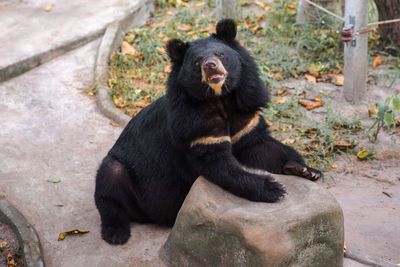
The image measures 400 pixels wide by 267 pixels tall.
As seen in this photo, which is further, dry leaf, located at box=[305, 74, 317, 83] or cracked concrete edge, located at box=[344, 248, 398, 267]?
dry leaf, located at box=[305, 74, 317, 83]

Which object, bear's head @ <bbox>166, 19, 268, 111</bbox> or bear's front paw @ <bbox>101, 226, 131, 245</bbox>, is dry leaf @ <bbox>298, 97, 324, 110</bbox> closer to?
bear's head @ <bbox>166, 19, 268, 111</bbox>

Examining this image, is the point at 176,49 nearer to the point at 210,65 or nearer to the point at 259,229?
the point at 210,65

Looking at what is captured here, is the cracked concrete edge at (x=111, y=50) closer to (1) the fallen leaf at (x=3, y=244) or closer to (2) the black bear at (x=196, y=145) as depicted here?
(2) the black bear at (x=196, y=145)

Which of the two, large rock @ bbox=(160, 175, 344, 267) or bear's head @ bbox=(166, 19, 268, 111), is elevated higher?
bear's head @ bbox=(166, 19, 268, 111)

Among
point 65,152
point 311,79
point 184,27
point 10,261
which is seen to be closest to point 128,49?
point 184,27

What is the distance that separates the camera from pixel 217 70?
3199mm

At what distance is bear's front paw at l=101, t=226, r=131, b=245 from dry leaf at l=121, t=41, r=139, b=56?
12.0 ft

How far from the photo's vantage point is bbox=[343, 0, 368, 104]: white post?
557cm

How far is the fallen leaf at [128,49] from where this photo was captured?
704 centimetres

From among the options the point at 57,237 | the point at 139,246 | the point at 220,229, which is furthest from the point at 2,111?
the point at 220,229

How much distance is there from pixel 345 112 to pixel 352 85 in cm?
32

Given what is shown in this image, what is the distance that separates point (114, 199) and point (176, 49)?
124cm

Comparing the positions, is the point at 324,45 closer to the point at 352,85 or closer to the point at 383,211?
the point at 352,85

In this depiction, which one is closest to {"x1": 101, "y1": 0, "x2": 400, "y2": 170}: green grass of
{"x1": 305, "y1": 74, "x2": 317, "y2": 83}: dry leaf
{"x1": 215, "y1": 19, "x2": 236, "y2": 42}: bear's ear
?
{"x1": 305, "y1": 74, "x2": 317, "y2": 83}: dry leaf
